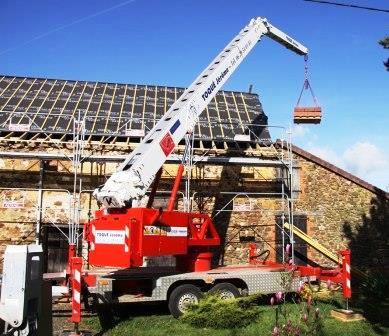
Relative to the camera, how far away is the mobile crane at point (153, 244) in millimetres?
9703

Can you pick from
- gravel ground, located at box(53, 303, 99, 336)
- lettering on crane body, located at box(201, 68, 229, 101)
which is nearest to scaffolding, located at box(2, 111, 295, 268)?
lettering on crane body, located at box(201, 68, 229, 101)

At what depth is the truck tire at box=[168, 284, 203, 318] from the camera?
10148 millimetres

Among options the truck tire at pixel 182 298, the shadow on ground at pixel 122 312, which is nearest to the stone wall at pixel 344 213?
the shadow on ground at pixel 122 312

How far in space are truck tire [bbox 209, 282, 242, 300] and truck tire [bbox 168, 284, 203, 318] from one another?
1.24ft

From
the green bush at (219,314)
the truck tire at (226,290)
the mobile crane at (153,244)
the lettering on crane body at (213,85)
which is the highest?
the lettering on crane body at (213,85)

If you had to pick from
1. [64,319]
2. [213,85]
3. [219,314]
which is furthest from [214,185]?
[64,319]

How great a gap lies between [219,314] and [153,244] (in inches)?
76.3

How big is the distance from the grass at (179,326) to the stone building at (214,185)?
443 cm

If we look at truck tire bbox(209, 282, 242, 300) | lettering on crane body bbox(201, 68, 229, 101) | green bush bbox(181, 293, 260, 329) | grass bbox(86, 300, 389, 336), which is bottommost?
grass bbox(86, 300, 389, 336)

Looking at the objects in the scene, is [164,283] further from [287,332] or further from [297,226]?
[297,226]

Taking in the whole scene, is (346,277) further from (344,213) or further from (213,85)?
(213,85)

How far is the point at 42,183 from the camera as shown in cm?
1473

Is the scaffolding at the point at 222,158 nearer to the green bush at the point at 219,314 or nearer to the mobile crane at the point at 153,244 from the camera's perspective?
the mobile crane at the point at 153,244

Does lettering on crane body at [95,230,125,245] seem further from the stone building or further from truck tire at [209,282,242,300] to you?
the stone building
